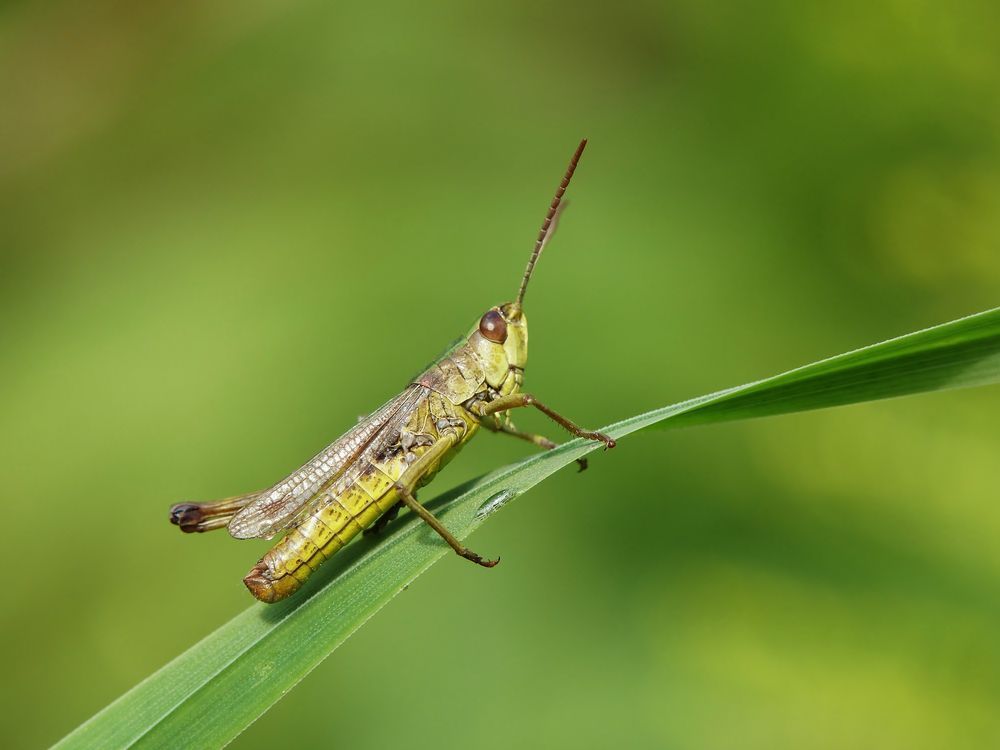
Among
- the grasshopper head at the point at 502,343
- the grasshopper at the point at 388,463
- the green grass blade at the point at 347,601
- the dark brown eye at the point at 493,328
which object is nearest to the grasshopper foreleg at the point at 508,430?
→ the grasshopper at the point at 388,463

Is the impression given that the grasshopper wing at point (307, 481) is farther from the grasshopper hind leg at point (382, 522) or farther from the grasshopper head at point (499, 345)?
the grasshopper head at point (499, 345)

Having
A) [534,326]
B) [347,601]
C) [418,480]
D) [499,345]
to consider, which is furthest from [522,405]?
[534,326]

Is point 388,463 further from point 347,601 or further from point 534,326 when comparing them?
point 534,326

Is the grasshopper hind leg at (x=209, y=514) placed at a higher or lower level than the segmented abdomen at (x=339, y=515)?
higher

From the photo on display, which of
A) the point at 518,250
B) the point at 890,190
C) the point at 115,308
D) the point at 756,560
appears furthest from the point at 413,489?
the point at 115,308

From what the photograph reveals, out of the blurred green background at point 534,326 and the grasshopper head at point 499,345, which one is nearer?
the grasshopper head at point 499,345

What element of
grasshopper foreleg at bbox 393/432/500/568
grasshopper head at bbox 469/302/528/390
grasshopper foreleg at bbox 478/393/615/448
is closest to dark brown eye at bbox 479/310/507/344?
grasshopper head at bbox 469/302/528/390

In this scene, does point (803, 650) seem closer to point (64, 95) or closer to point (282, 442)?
point (282, 442)
